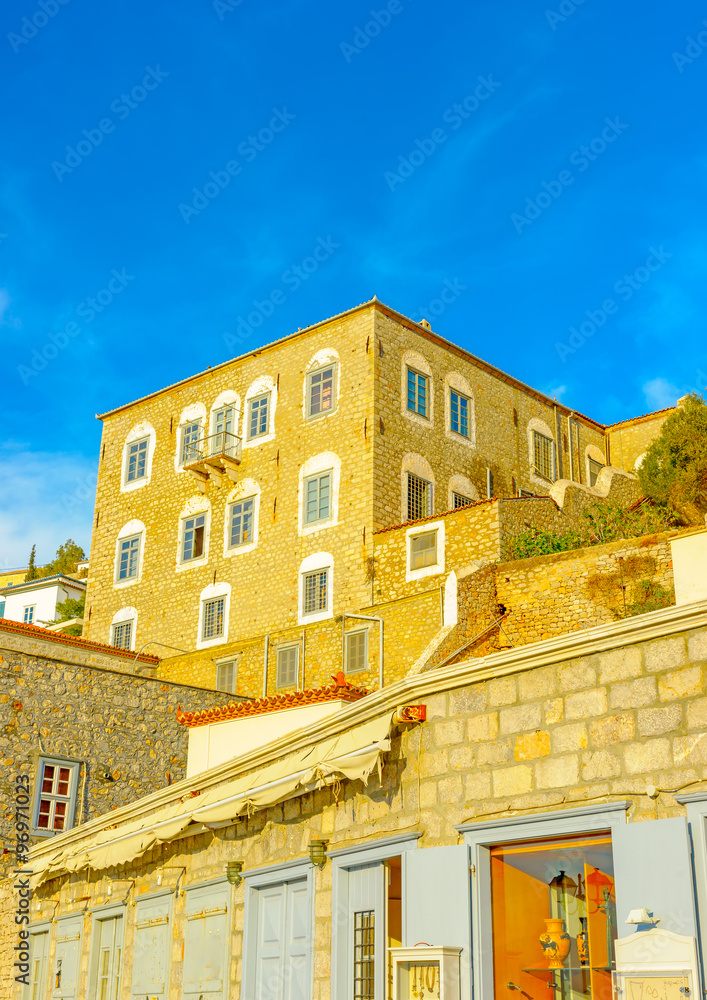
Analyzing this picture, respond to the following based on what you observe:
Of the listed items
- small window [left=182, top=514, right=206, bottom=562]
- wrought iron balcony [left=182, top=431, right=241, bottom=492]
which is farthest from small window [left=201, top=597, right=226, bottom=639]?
wrought iron balcony [left=182, top=431, right=241, bottom=492]

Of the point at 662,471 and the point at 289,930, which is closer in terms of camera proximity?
the point at 289,930

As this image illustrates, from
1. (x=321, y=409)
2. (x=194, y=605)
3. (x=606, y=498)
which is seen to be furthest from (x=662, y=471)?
(x=194, y=605)

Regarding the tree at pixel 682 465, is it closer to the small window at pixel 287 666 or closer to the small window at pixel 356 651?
the small window at pixel 356 651

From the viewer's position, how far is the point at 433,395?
31.0m

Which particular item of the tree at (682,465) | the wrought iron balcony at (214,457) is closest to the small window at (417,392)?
the wrought iron balcony at (214,457)

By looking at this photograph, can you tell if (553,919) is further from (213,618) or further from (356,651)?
(213,618)

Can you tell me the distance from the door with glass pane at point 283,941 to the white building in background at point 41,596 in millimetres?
48517

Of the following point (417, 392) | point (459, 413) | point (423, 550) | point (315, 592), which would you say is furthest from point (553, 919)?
point (459, 413)

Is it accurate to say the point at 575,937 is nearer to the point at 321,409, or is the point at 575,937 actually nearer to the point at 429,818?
the point at 429,818

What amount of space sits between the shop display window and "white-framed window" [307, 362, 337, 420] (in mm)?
Answer: 21789

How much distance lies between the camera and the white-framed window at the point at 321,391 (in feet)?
99.6

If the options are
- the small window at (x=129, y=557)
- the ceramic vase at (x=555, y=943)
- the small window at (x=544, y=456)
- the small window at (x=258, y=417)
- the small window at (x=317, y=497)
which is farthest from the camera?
the small window at (x=129, y=557)

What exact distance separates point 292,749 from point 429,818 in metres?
2.38

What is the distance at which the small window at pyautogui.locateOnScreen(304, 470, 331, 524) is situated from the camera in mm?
29375
